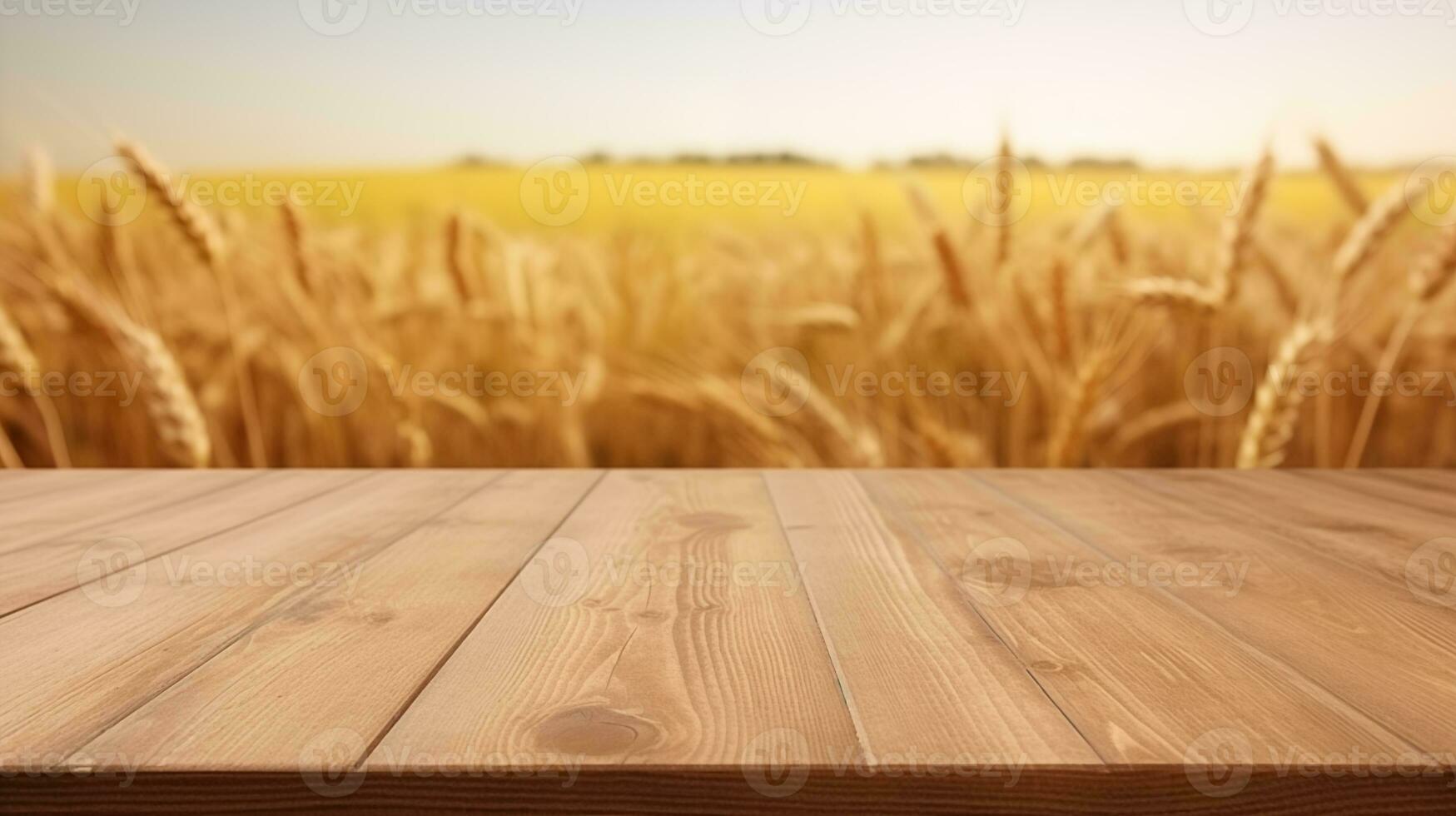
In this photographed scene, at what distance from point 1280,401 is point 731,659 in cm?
103

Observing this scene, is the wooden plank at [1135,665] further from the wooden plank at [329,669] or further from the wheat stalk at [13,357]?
the wheat stalk at [13,357]

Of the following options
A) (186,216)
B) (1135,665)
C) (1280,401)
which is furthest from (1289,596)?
(186,216)

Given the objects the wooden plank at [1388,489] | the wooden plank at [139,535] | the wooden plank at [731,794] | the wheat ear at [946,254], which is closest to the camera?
the wooden plank at [731,794]

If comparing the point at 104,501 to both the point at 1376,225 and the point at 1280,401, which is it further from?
the point at 1376,225

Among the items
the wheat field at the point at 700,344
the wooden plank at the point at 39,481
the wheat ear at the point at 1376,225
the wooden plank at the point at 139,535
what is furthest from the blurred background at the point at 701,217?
the wooden plank at the point at 139,535

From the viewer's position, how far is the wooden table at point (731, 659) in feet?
1.42

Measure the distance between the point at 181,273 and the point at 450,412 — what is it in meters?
0.61

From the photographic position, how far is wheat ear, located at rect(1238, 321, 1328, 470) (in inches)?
50.8

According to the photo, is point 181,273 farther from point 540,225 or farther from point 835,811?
point 835,811

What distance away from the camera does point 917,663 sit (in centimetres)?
55

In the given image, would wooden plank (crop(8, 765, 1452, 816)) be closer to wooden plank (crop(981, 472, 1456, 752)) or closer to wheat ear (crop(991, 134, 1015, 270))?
wooden plank (crop(981, 472, 1456, 752))

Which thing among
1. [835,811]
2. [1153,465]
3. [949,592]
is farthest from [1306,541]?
[1153,465]

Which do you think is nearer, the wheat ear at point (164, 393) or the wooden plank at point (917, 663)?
the wooden plank at point (917, 663)

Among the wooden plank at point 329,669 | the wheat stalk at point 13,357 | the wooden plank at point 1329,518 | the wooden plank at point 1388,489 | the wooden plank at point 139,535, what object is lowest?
the wooden plank at point 1388,489
